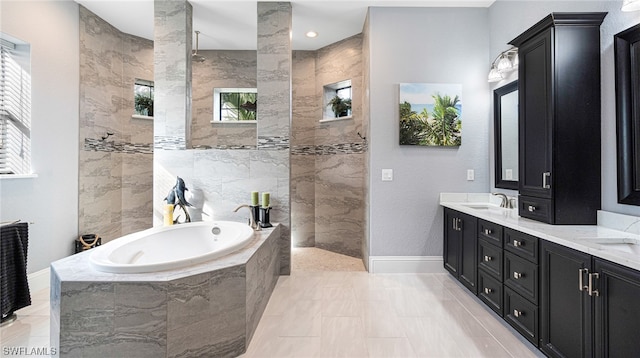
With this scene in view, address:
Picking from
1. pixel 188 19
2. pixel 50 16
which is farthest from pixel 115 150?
pixel 188 19

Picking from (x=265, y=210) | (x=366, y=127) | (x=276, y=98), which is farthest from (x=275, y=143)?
(x=366, y=127)

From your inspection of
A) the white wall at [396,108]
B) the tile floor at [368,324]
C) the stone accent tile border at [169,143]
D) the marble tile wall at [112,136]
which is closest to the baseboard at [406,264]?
the white wall at [396,108]

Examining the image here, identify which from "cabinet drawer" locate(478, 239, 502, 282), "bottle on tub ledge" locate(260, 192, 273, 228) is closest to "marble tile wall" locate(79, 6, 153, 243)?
"bottle on tub ledge" locate(260, 192, 273, 228)

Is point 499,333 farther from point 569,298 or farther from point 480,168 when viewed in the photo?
point 480,168

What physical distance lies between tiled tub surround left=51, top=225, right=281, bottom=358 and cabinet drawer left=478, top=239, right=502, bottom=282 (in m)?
1.99

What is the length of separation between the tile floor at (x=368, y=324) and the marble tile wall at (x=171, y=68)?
6.62ft

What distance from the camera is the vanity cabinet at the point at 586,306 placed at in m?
1.34

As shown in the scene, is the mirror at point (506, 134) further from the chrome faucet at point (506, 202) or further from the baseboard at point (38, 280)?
the baseboard at point (38, 280)

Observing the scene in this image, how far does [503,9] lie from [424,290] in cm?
300

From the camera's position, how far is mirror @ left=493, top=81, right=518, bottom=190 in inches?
118

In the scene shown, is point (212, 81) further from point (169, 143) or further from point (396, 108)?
point (396, 108)

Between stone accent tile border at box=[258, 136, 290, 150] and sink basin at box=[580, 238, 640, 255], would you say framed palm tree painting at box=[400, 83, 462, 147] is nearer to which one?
stone accent tile border at box=[258, 136, 290, 150]

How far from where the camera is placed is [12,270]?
236 cm

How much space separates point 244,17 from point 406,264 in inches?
139
